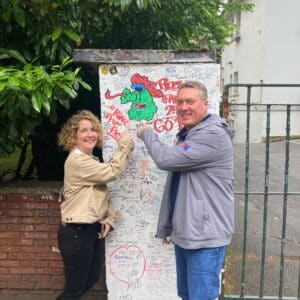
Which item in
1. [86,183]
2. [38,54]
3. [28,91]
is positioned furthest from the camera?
[38,54]

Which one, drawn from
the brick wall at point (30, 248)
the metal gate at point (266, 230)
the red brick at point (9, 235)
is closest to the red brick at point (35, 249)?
the brick wall at point (30, 248)

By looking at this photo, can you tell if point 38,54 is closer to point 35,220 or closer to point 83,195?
point 83,195

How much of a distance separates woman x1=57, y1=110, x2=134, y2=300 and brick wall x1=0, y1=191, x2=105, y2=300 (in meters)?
0.66

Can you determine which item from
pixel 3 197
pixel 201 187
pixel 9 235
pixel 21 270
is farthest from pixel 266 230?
pixel 201 187

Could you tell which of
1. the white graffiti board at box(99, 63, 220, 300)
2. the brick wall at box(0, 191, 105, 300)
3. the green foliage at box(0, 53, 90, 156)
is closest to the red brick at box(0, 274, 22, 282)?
the brick wall at box(0, 191, 105, 300)

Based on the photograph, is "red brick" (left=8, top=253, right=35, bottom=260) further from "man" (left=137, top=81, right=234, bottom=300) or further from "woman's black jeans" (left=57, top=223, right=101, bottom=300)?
"man" (left=137, top=81, right=234, bottom=300)

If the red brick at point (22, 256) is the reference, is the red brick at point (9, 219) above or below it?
above

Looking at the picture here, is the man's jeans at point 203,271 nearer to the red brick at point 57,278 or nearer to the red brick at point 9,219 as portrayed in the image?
the red brick at point 57,278

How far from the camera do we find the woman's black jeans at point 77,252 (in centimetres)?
305

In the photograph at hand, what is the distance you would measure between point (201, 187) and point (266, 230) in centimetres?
382

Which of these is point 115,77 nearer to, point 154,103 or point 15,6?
point 154,103

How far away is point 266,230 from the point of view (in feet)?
20.2

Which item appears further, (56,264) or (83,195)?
(56,264)

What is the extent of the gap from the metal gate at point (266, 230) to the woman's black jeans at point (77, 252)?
3.68 ft
